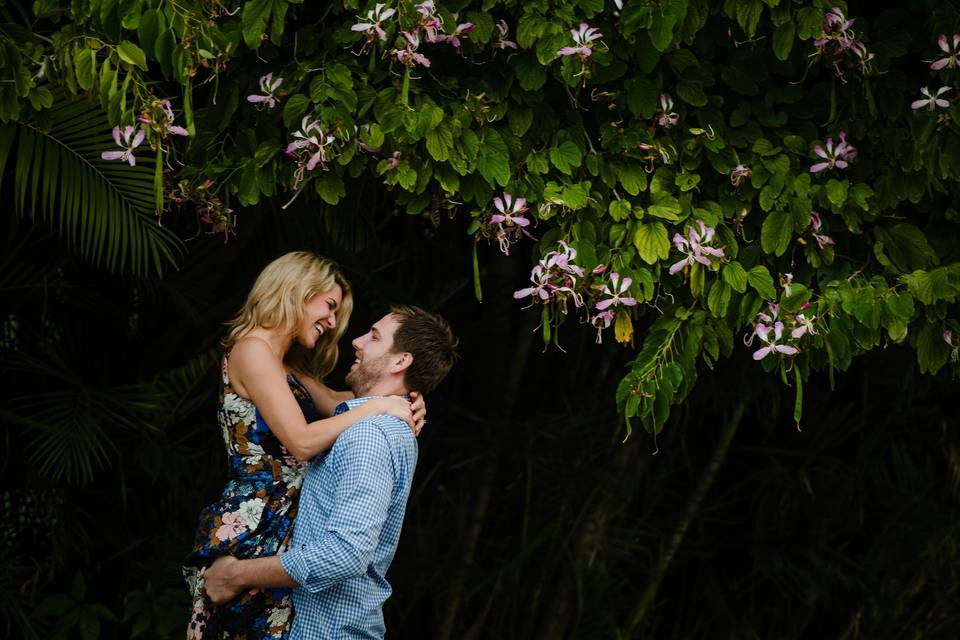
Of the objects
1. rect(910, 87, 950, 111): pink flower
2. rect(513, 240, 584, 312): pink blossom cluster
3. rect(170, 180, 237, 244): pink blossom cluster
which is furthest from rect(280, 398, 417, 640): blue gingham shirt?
rect(910, 87, 950, 111): pink flower

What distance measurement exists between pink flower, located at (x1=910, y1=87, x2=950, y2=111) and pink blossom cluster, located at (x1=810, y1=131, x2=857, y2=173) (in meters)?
0.18

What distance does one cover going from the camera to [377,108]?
278 cm

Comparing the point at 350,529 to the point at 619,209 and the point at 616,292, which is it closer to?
the point at 616,292

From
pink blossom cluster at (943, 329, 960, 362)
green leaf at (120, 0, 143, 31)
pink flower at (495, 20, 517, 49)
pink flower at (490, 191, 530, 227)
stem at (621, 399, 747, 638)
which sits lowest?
stem at (621, 399, 747, 638)

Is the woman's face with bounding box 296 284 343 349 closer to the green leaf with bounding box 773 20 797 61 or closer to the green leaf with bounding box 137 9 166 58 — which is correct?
the green leaf with bounding box 137 9 166 58

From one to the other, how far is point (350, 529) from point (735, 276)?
43.6 inches

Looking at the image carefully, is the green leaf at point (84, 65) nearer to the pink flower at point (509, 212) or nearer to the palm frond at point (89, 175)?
the palm frond at point (89, 175)

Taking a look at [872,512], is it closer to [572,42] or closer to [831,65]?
[831,65]

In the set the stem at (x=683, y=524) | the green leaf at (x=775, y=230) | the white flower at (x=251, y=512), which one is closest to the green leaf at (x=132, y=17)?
the white flower at (x=251, y=512)

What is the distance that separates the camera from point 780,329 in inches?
109

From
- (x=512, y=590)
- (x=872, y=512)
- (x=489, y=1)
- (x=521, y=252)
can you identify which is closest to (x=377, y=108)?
(x=489, y=1)

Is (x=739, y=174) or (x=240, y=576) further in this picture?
(x=739, y=174)

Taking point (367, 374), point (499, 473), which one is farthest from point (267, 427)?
→ point (499, 473)

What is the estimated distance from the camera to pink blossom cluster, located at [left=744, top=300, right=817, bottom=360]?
8.96 ft
